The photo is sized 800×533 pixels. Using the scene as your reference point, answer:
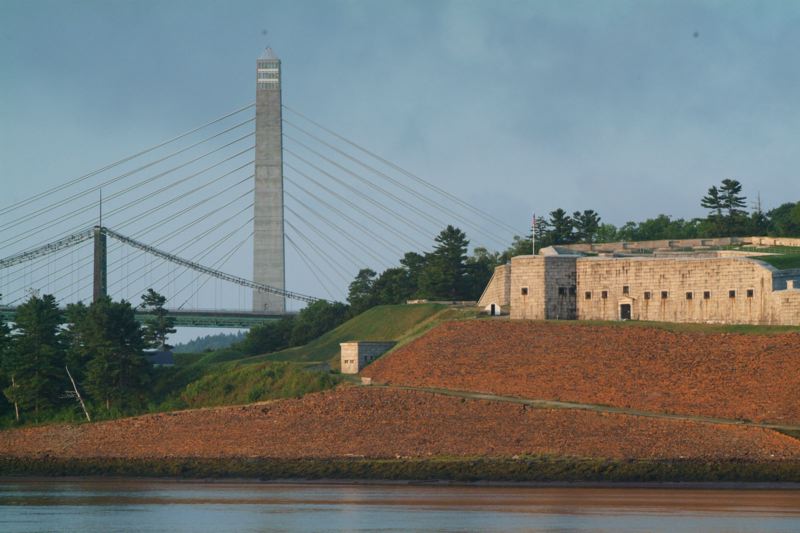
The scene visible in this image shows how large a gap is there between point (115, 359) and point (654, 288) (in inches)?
1303

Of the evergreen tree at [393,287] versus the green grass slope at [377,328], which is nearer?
the green grass slope at [377,328]

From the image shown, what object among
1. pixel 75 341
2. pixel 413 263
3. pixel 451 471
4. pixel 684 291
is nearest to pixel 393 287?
pixel 413 263

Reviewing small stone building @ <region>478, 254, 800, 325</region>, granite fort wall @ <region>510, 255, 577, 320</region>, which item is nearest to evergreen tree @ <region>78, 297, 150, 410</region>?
small stone building @ <region>478, 254, 800, 325</region>

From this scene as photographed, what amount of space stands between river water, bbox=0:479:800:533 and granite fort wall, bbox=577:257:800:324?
634 inches

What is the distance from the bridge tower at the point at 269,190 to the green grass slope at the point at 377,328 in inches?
786

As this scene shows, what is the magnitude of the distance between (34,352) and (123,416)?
8.92 meters

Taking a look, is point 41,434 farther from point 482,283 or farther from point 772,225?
point 772,225

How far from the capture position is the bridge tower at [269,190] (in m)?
111

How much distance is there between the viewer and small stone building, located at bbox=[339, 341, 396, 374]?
76.2m

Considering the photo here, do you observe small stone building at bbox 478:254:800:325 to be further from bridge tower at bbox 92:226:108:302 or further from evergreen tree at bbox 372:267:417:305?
bridge tower at bbox 92:226:108:302

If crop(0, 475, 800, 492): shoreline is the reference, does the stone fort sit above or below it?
above

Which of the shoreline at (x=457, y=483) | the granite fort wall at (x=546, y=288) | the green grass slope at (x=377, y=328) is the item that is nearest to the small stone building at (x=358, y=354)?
the green grass slope at (x=377, y=328)

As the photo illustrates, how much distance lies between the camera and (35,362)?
82.9m

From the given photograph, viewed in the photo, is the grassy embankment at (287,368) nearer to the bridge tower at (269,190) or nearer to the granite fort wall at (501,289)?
the granite fort wall at (501,289)
